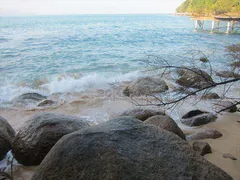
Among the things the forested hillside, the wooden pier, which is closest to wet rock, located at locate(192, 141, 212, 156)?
the wooden pier

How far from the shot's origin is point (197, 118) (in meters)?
6.06

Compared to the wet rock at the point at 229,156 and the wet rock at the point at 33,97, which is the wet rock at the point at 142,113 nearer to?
the wet rock at the point at 229,156

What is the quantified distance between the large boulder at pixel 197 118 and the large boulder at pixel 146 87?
7.69 feet

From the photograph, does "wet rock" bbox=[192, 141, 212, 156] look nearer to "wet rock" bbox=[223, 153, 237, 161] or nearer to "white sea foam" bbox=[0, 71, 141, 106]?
"wet rock" bbox=[223, 153, 237, 161]

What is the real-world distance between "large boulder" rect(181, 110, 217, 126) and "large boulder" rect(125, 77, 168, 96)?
92.3 inches

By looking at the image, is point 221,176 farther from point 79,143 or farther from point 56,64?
point 56,64

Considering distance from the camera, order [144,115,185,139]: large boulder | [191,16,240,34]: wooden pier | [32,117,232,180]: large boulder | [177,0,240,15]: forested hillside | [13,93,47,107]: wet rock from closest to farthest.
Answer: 1. [32,117,232,180]: large boulder
2. [144,115,185,139]: large boulder
3. [191,16,240,34]: wooden pier
4. [13,93,47,107]: wet rock
5. [177,0,240,15]: forested hillside

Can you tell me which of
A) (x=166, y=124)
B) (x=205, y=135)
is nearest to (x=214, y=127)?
(x=205, y=135)

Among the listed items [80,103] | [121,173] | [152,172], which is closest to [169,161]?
[152,172]

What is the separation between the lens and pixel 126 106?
7.82 metres

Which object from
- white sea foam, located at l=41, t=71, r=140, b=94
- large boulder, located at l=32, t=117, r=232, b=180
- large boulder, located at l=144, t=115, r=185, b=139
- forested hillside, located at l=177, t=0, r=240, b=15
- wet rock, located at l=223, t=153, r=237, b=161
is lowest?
white sea foam, located at l=41, t=71, r=140, b=94

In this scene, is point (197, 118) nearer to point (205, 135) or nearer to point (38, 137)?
point (205, 135)

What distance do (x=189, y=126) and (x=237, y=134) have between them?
112 centimetres

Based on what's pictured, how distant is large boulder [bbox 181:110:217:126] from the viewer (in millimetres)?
6014
